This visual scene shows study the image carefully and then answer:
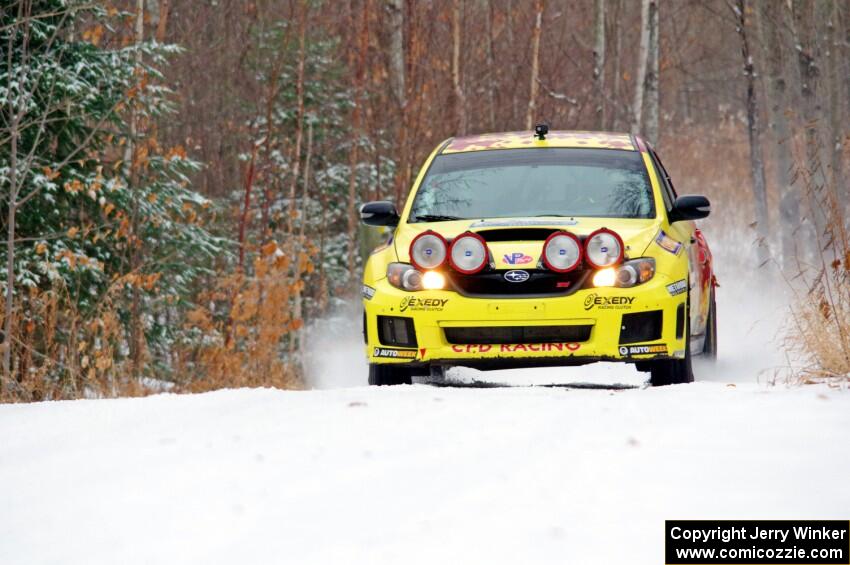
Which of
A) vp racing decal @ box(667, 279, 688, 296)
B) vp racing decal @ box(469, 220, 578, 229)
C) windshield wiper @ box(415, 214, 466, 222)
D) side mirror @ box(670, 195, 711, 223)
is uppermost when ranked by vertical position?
side mirror @ box(670, 195, 711, 223)

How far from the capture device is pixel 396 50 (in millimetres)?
22594

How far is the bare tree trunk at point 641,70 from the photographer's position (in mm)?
22770

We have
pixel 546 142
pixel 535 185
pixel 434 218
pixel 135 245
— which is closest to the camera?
pixel 434 218

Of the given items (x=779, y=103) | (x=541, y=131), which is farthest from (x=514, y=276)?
(x=779, y=103)

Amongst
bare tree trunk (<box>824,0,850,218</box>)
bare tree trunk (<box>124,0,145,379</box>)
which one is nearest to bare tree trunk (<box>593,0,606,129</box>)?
bare tree trunk (<box>824,0,850,218</box>)

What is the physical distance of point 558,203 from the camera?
8578mm

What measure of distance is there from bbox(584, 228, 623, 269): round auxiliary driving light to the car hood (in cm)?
11

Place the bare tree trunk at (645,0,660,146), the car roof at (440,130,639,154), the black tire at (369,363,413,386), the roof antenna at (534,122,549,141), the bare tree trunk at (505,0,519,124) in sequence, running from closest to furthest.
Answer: the black tire at (369,363,413,386) < the car roof at (440,130,639,154) < the roof antenna at (534,122,549,141) < the bare tree trunk at (645,0,660,146) < the bare tree trunk at (505,0,519,124)

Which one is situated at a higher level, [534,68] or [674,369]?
[534,68]

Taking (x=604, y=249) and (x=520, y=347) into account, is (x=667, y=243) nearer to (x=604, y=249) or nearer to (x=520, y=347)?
(x=604, y=249)

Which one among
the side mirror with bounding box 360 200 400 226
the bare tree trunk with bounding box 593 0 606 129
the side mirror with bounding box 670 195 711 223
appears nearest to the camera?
the side mirror with bounding box 670 195 711 223

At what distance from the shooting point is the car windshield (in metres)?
8.45

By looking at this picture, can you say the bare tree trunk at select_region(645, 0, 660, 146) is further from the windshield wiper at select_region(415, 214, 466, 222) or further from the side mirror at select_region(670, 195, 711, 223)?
the windshield wiper at select_region(415, 214, 466, 222)

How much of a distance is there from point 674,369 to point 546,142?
2229mm
